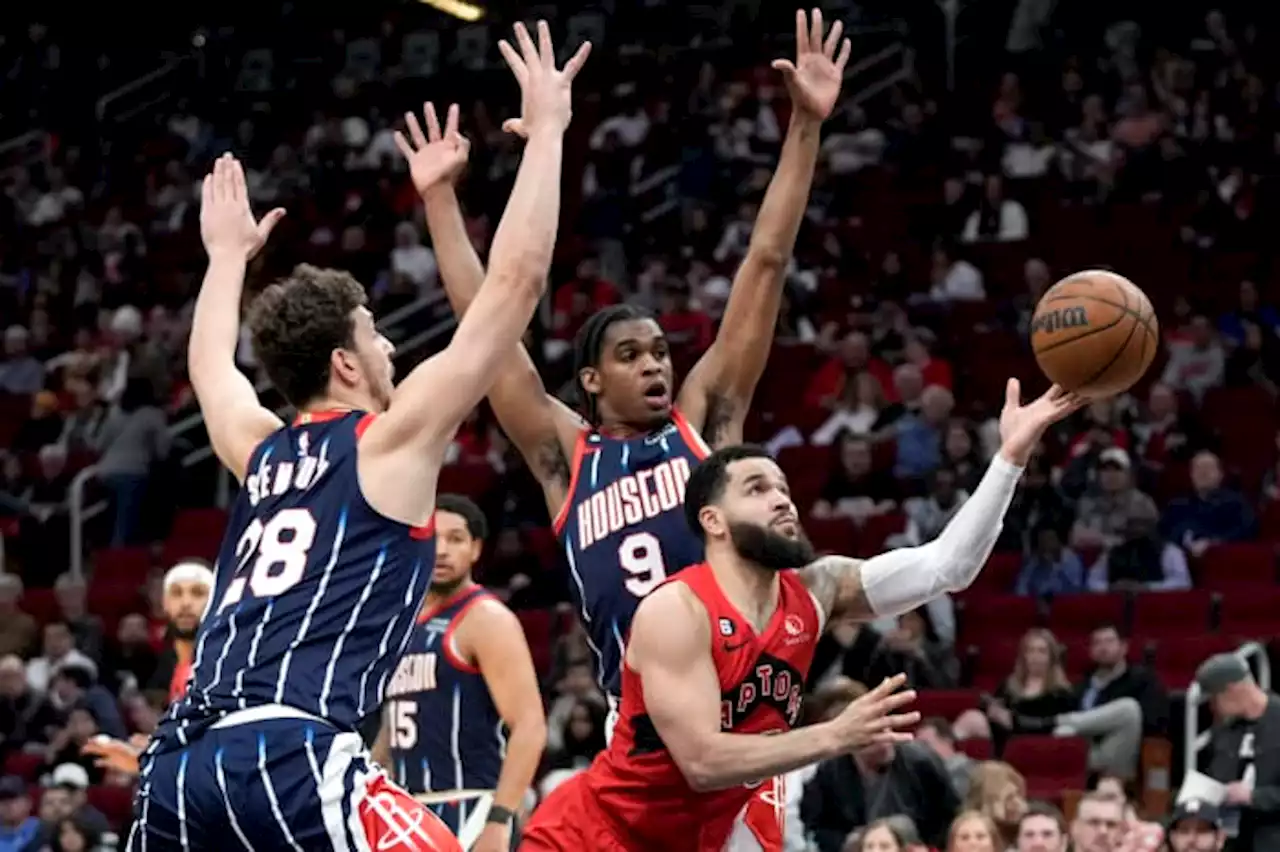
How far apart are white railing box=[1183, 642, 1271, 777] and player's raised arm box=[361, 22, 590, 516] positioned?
6273 millimetres

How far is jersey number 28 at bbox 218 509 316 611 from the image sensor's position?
4.82 metres

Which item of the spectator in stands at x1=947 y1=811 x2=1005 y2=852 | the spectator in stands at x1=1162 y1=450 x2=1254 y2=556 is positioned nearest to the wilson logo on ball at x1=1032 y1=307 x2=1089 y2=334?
the spectator in stands at x1=947 y1=811 x2=1005 y2=852

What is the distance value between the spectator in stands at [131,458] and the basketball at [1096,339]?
1160 cm

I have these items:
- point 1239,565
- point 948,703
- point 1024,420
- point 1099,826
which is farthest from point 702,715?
point 1239,565

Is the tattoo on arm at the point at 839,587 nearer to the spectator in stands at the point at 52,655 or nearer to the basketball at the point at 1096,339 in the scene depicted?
the basketball at the point at 1096,339

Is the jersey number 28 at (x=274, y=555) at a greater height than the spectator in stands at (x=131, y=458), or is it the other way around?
the spectator in stands at (x=131, y=458)

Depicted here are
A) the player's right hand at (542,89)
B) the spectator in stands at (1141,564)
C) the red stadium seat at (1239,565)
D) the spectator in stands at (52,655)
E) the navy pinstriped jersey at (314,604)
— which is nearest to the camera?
the navy pinstriped jersey at (314,604)

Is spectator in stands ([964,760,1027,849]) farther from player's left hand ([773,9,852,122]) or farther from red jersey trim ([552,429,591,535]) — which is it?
player's left hand ([773,9,852,122])

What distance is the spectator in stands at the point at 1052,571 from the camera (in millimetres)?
13273

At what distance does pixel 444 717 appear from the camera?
787 centimetres

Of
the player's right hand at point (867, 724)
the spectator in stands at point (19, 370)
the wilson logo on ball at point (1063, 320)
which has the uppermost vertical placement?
the spectator in stands at point (19, 370)

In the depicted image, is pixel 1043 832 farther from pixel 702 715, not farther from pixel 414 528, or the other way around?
pixel 414 528

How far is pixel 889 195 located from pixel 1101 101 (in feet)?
6.21

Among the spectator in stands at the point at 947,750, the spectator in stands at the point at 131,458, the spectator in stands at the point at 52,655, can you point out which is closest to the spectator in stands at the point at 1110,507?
the spectator in stands at the point at 947,750
